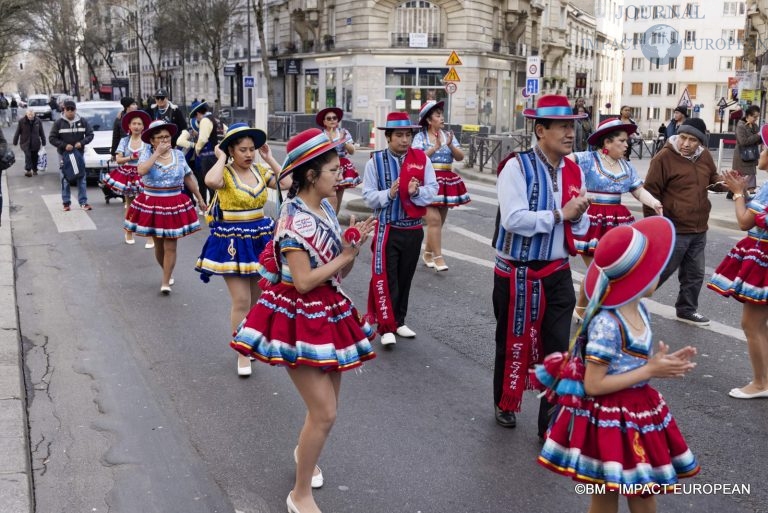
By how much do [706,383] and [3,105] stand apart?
48.0 meters

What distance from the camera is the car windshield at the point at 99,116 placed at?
66.2 ft

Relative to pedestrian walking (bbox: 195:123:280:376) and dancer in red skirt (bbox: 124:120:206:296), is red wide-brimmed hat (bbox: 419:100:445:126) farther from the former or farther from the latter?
pedestrian walking (bbox: 195:123:280:376)

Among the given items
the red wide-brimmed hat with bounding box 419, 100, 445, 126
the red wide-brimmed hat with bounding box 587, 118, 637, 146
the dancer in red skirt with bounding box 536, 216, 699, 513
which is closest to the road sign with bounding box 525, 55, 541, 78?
the red wide-brimmed hat with bounding box 419, 100, 445, 126

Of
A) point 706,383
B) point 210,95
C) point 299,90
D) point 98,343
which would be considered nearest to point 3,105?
point 299,90

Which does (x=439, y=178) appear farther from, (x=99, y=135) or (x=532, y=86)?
(x=532, y=86)

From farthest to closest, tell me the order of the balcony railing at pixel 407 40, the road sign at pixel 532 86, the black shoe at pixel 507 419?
1. the balcony railing at pixel 407 40
2. the road sign at pixel 532 86
3. the black shoe at pixel 507 419

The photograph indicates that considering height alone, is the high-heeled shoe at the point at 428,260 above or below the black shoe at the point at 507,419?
above

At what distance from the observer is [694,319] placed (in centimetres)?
807

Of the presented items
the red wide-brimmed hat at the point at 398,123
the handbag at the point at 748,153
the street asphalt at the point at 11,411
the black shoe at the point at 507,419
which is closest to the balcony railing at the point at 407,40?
the handbag at the point at 748,153

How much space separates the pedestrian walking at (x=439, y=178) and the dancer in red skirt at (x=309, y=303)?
5318 millimetres

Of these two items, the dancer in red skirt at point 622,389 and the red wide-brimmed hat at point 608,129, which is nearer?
the dancer in red skirt at point 622,389

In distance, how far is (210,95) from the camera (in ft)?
236

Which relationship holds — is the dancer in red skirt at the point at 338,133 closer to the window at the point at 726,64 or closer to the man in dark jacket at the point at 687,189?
the man in dark jacket at the point at 687,189

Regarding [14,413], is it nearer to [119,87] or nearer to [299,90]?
[299,90]
